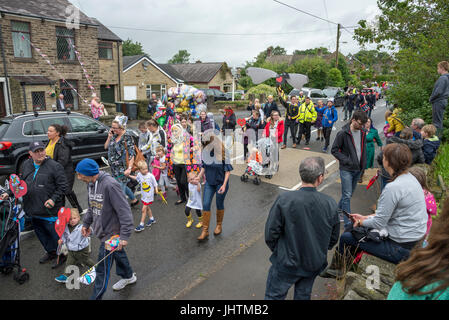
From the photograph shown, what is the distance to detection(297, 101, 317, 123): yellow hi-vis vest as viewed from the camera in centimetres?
1247

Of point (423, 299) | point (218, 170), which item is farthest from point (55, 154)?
point (423, 299)

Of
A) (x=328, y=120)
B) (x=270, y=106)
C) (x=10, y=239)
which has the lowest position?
(x=10, y=239)

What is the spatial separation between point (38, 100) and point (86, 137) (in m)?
11.5

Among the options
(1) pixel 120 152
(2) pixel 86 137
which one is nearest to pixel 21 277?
(1) pixel 120 152

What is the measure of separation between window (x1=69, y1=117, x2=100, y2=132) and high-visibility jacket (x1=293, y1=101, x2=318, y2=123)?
24.6 feet

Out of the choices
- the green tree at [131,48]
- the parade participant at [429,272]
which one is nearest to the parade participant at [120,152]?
the parade participant at [429,272]

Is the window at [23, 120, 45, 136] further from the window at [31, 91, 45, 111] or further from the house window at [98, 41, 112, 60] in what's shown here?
the house window at [98, 41, 112, 60]

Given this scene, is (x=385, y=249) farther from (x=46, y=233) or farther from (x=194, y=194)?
(x=46, y=233)

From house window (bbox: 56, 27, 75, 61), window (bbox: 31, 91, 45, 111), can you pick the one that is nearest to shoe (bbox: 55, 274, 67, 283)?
window (bbox: 31, 91, 45, 111)

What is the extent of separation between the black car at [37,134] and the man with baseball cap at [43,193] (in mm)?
3825

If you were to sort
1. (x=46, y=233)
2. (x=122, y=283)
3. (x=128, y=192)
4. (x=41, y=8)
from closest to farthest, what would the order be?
(x=122, y=283), (x=46, y=233), (x=128, y=192), (x=41, y=8)

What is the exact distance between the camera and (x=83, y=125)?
366 inches

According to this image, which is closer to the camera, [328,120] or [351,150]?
[351,150]

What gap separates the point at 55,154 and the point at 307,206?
465cm
